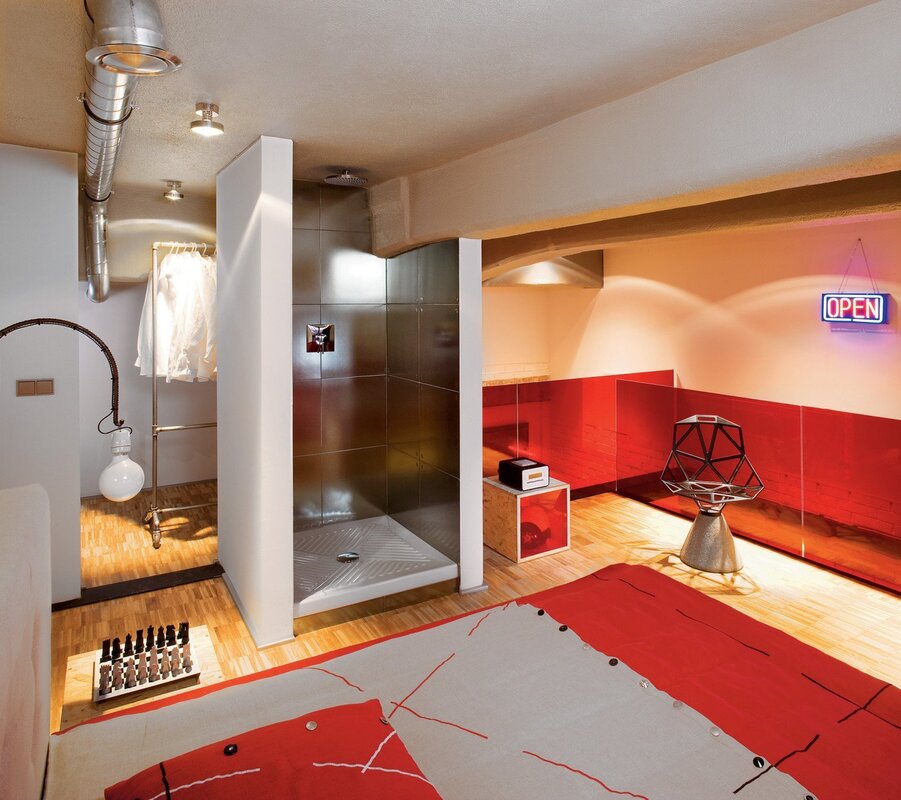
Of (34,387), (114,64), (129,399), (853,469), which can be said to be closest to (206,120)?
(114,64)

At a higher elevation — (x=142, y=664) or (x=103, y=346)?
(x=103, y=346)

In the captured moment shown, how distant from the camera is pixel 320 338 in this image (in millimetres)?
4684

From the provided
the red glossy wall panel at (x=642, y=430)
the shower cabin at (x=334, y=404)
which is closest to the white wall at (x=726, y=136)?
the shower cabin at (x=334, y=404)

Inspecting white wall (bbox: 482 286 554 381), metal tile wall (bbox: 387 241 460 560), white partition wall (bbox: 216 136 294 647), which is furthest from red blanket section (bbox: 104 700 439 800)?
white wall (bbox: 482 286 554 381)

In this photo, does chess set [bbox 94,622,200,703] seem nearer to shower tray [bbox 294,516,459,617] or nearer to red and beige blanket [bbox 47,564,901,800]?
shower tray [bbox 294,516,459,617]

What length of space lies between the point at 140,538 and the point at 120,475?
2568 mm

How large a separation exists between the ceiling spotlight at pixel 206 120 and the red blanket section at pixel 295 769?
2.42m

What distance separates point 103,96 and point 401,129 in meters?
1.34

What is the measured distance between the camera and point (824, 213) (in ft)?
8.61

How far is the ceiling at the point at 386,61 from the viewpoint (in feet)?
6.22

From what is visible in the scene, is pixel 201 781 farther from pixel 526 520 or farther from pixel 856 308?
pixel 856 308

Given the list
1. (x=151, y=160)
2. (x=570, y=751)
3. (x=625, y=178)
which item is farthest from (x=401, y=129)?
(x=570, y=751)

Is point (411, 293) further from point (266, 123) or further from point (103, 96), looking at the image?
point (103, 96)

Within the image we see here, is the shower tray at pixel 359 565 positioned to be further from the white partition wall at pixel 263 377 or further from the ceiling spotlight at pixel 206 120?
the ceiling spotlight at pixel 206 120
